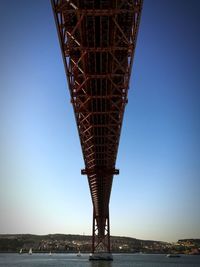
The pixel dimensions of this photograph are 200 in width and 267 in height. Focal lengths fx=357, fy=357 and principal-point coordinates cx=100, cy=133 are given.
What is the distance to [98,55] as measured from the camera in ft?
53.5

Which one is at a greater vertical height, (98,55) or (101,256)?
(98,55)

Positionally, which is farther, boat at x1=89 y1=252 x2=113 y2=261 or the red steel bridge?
boat at x1=89 y1=252 x2=113 y2=261

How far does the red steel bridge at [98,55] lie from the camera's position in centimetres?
1300

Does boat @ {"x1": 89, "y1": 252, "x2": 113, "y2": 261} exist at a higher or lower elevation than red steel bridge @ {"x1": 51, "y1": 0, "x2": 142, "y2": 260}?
lower

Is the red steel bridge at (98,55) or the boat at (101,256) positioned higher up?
the red steel bridge at (98,55)

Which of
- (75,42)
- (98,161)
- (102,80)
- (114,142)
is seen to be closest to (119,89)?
(102,80)

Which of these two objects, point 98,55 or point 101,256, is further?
point 101,256

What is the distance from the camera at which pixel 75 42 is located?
15148 millimetres

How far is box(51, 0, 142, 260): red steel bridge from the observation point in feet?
42.7

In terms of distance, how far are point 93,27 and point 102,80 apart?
4.75 meters

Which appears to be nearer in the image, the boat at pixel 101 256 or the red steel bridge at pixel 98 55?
the red steel bridge at pixel 98 55

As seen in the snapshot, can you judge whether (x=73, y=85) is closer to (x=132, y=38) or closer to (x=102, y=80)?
(x=102, y=80)

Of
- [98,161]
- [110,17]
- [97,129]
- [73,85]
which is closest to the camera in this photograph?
[110,17]

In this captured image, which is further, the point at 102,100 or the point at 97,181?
the point at 97,181
